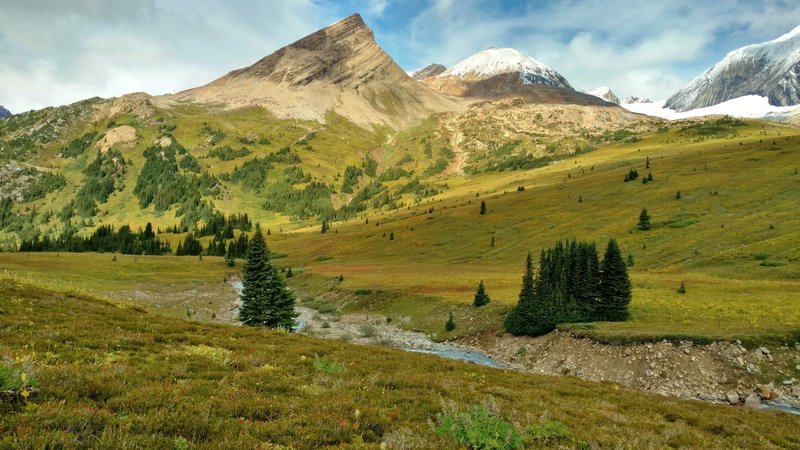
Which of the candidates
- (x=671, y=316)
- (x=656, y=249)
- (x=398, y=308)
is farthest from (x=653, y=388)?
(x=656, y=249)

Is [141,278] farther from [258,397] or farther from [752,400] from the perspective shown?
[752,400]

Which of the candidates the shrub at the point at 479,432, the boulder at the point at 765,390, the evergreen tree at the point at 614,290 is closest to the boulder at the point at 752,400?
the boulder at the point at 765,390

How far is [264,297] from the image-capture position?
4572 cm

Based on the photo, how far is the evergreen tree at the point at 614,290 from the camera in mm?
44500

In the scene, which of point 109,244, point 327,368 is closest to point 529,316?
point 327,368

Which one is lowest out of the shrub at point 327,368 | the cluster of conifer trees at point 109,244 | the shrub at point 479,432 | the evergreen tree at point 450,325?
the evergreen tree at point 450,325

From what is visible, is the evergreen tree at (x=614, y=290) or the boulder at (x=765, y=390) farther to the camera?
the evergreen tree at (x=614, y=290)

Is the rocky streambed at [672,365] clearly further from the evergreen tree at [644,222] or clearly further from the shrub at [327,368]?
the evergreen tree at [644,222]

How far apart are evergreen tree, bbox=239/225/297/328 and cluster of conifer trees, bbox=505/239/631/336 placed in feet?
75.2

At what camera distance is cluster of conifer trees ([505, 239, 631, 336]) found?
146 feet

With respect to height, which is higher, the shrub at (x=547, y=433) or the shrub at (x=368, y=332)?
the shrub at (x=547, y=433)

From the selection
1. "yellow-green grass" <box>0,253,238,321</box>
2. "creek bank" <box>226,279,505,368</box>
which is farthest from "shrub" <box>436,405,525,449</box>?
"yellow-green grass" <box>0,253,238,321</box>

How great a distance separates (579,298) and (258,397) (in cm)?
4241

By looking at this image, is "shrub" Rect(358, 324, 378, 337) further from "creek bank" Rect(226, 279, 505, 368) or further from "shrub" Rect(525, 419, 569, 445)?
"shrub" Rect(525, 419, 569, 445)
